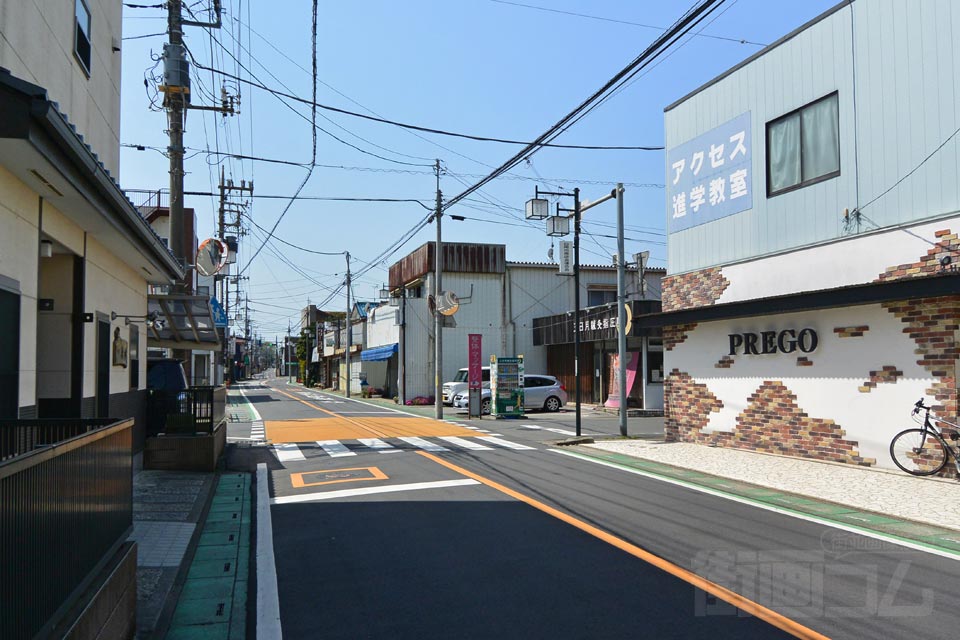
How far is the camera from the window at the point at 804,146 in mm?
12906

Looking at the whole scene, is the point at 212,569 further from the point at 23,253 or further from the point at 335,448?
the point at 335,448

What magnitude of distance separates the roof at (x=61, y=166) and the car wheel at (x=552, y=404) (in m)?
21.0

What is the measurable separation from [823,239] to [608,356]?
18.0 metres

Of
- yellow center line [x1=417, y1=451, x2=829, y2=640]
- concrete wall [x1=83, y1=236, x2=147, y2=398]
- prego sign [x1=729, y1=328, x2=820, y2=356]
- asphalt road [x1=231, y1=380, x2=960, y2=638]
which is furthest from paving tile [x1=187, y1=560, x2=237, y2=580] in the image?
prego sign [x1=729, y1=328, x2=820, y2=356]

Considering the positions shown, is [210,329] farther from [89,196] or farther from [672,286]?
[672,286]

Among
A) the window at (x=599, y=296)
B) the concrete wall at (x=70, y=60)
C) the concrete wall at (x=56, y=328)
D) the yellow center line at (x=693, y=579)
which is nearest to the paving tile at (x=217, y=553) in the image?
the concrete wall at (x=56, y=328)

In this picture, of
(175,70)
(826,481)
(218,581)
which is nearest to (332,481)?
(218,581)

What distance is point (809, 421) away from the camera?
13.2 metres

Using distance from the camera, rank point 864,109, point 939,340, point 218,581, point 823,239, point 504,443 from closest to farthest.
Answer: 1. point 218,581
2. point 939,340
3. point 864,109
4. point 823,239
5. point 504,443

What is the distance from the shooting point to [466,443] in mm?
17125

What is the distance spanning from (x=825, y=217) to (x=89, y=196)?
11.8m

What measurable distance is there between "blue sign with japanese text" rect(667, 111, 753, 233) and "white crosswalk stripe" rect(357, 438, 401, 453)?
8.55 metres

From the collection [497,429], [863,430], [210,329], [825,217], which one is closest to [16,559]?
[863,430]

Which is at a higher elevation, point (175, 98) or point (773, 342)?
point (175, 98)
